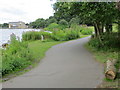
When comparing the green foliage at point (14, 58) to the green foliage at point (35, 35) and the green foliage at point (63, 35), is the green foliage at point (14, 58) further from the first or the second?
the green foliage at point (35, 35)

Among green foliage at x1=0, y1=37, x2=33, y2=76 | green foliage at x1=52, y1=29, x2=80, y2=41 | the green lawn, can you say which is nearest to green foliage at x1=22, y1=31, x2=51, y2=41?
green foliage at x1=52, y1=29, x2=80, y2=41

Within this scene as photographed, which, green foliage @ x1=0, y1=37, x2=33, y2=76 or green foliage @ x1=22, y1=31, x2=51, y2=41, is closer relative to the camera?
green foliage @ x1=0, y1=37, x2=33, y2=76

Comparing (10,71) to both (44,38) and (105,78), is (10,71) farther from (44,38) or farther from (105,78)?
(44,38)

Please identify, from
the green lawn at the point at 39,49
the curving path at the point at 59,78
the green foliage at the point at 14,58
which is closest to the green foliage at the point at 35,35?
the green lawn at the point at 39,49

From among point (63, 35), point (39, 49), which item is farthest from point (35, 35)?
point (39, 49)

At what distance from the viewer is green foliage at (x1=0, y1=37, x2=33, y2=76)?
5.46 m

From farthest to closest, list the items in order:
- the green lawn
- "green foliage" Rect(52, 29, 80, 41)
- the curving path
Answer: "green foliage" Rect(52, 29, 80, 41)
the green lawn
the curving path

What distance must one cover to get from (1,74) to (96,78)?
3614 millimetres

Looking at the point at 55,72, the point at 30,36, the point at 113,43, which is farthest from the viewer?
the point at 30,36

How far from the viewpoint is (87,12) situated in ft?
24.4

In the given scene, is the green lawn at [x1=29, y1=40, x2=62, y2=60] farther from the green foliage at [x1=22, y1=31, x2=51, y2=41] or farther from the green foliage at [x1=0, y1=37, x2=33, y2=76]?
the green foliage at [x1=22, y1=31, x2=51, y2=41]

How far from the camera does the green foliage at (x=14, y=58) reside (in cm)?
546

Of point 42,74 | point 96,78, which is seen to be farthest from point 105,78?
point 42,74

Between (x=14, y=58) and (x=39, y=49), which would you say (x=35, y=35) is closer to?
(x=39, y=49)
